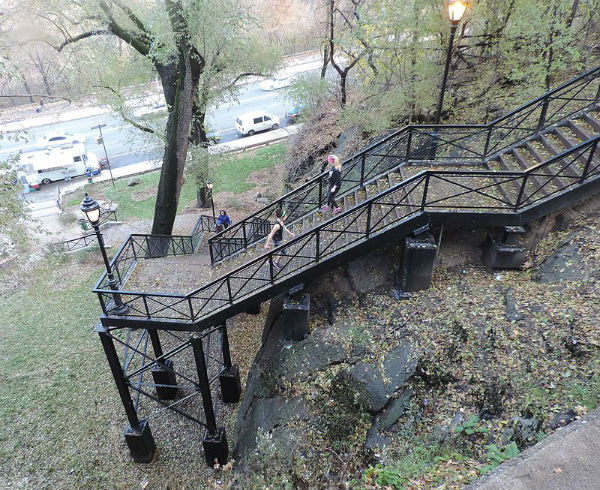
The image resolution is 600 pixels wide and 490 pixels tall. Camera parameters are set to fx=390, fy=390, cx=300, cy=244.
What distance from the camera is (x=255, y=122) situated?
109 ft

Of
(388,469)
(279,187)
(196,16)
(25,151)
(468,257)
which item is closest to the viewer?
(388,469)

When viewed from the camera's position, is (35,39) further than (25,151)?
No

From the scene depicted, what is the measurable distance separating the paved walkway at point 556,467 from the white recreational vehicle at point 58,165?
33.0 metres

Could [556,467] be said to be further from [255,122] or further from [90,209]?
[255,122]

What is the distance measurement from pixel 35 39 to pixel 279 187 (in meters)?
14.2

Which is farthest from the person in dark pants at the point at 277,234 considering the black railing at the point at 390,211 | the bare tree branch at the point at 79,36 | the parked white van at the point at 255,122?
the parked white van at the point at 255,122

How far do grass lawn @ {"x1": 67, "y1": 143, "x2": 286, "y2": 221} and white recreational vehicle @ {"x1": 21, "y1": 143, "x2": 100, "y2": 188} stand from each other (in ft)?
9.72

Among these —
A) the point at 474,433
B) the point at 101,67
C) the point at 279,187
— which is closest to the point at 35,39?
the point at 101,67

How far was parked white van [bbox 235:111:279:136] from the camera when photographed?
109ft

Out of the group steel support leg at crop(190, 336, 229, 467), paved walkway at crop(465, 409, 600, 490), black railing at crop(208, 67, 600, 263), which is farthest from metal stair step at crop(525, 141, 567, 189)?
steel support leg at crop(190, 336, 229, 467)

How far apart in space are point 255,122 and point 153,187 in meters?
11.0

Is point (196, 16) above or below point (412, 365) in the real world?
above

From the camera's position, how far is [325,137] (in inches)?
800

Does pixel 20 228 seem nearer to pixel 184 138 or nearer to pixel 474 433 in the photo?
pixel 184 138
